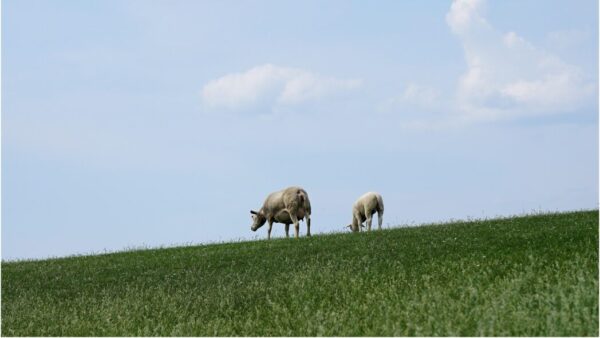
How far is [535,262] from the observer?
16.5 meters

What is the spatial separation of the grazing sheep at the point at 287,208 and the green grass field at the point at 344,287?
563 cm

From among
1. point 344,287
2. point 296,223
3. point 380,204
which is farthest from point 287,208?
point 344,287

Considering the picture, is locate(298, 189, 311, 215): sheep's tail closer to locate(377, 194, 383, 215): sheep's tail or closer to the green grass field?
locate(377, 194, 383, 215): sheep's tail

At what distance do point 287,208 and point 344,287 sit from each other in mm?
17421

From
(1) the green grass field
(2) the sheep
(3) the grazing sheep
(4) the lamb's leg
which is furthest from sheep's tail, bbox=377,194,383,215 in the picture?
(1) the green grass field

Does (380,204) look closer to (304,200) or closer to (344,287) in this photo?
(304,200)

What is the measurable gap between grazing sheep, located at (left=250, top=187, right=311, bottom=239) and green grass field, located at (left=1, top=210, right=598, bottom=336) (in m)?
5.63

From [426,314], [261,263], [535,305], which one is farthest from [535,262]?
[261,263]

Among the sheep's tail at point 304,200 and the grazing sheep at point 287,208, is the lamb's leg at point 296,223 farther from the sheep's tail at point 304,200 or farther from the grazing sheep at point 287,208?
the sheep's tail at point 304,200

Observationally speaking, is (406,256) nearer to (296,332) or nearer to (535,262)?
(535,262)

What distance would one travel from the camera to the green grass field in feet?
41.5

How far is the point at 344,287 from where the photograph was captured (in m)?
17.1

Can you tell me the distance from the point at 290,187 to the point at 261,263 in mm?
11885

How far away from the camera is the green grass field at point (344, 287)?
12.7 m
